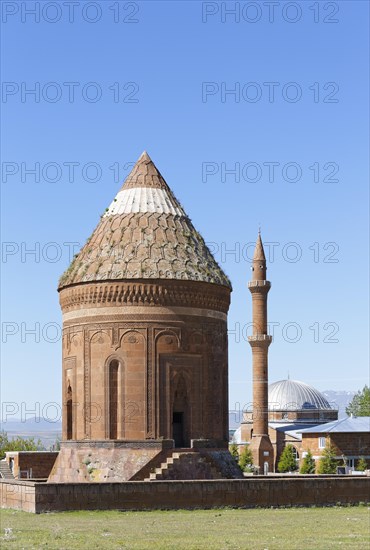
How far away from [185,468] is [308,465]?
117ft

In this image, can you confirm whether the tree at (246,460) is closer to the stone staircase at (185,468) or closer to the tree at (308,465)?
the tree at (308,465)

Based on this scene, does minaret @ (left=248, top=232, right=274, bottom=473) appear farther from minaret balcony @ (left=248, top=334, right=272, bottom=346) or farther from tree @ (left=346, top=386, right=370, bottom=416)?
tree @ (left=346, top=386, right=370, bottom=416)

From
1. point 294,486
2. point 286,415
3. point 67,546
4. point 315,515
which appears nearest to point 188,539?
point 67,546

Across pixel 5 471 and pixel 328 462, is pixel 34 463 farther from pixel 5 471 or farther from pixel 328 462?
pixel 328 462

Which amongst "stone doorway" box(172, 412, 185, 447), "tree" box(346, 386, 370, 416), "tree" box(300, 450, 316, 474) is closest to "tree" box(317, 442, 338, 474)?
"tree" box(300, 450, 316, 474)

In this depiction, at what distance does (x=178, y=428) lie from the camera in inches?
1367

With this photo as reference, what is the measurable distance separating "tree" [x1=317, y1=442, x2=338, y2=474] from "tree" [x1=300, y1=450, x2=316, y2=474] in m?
1.34

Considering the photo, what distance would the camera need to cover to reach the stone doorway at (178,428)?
114ft

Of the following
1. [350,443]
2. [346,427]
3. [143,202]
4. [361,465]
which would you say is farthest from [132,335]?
[346,427]

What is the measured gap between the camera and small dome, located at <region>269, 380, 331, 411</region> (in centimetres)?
9000

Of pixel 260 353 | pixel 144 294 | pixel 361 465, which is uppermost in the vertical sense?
pixel 144 294

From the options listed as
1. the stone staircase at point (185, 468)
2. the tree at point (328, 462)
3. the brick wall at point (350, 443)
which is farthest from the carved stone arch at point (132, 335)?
the brick wall at point (350, 443)

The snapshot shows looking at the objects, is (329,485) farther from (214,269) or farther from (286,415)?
(286,415)

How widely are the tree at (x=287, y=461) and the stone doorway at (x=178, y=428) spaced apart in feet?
127
